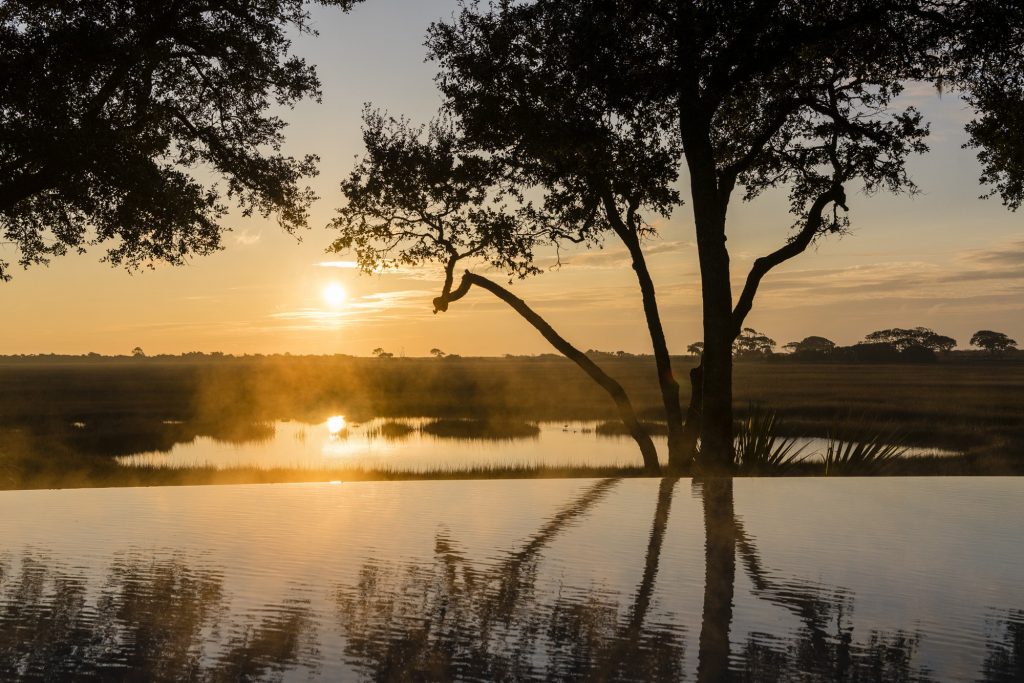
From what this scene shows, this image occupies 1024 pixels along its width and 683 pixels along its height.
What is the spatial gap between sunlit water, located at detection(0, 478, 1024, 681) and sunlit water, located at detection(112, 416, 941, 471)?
2275 centimetres

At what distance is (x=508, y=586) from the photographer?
271 cm

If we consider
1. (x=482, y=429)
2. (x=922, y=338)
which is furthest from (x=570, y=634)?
(x=922, y=338)

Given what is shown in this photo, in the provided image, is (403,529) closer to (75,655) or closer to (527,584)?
(527,584)

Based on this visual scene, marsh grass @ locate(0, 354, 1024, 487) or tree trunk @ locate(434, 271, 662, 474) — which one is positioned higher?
tree trunk @ locate(434, 271, 662, 474)

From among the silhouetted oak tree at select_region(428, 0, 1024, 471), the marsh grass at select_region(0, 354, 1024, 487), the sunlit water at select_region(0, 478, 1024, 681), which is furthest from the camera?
the marsh grass at select_region(0, 354, 1024, 487)

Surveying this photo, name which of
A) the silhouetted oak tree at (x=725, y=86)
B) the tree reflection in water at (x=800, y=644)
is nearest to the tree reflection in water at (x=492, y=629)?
the tree reflection in water at (x=800, y=644)

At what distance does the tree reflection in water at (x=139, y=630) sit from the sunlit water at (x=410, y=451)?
24109 mm

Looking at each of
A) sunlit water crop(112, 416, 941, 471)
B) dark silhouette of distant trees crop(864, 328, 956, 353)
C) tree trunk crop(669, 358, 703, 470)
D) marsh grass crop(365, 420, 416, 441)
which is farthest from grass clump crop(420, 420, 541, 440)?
dark silhouette of distant trees crop(864, 328, 956, 353)

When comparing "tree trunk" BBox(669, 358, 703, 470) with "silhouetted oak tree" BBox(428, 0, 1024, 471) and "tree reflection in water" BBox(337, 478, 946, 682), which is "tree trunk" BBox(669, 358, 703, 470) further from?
"tree reflection in water" BBox(337, 478, 946, 682)

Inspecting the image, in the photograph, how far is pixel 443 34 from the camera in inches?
734

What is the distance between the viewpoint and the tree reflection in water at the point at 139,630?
1.97 metres

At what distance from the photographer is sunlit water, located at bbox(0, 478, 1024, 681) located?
81.7 inches

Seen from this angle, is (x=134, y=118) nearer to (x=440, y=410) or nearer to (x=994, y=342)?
(x=440, y=410)

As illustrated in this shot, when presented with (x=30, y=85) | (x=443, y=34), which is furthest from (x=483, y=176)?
(x=30, y=85)
